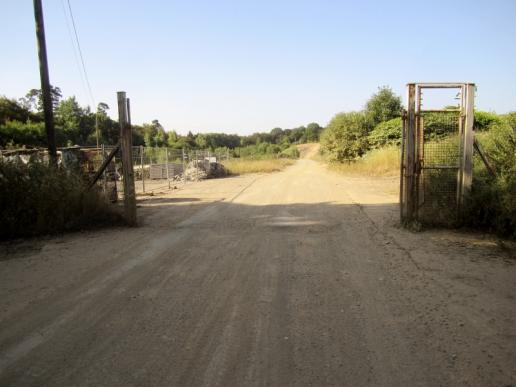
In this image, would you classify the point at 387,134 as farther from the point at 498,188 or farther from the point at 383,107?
the point at 498,188

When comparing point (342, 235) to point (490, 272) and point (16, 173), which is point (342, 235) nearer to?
point (490, 272)

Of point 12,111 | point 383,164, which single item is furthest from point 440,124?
point 12,111

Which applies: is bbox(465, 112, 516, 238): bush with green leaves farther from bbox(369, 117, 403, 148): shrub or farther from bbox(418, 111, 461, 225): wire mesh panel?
bbox(369, 117, 403, 148): shrub

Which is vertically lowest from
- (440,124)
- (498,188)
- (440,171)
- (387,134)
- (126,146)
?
(498,188)

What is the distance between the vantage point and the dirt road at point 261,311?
10.1 feet

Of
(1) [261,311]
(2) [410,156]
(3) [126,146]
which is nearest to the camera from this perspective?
(1) [261,311]

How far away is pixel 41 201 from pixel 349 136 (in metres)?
27.9

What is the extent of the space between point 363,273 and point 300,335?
2109 mm

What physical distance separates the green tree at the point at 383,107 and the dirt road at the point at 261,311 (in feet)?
91.8

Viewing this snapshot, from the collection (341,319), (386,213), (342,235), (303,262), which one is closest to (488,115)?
(386,213)

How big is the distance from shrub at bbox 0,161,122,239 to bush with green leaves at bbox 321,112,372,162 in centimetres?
2650

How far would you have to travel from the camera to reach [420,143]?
8.04 m

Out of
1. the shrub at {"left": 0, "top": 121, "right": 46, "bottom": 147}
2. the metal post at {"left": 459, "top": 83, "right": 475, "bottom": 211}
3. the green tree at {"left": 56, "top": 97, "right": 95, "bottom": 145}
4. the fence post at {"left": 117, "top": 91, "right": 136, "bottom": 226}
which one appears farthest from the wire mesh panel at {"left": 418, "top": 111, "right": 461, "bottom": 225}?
the green tree at {"left": 56, "top": 97, "right": 95, "bottom": 145}

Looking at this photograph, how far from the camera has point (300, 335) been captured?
11.9ft
